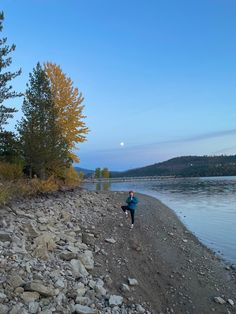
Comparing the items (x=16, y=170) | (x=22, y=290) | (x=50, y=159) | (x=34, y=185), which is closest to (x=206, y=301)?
(x=22, y=290)

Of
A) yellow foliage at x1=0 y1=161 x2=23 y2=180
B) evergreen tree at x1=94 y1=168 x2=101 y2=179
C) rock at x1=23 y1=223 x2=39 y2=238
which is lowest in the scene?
rock at x1=23 y1=223 x2=39 y2=238

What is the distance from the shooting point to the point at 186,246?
18.0m

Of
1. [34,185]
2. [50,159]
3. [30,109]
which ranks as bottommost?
[34,185]

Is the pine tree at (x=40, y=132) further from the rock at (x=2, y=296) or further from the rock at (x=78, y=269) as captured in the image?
the rock at (x=2, y=296)

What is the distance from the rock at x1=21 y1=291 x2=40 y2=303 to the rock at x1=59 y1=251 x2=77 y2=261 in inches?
121

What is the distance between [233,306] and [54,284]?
6096 mm

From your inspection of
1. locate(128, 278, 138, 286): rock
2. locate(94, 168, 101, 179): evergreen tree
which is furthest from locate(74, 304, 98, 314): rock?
locate(94, 168, 101, 179): evergreen tree

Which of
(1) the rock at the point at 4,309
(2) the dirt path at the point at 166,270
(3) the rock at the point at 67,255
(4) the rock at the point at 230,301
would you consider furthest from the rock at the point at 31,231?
(4) the rock at the point at 230,301

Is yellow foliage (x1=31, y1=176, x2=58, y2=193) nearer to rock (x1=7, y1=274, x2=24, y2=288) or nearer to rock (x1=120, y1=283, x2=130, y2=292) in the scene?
rock (x1=120, y1=283, x2=130, y2=292)

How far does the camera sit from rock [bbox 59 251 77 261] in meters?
11.4

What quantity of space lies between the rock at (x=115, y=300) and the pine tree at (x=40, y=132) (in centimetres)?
1898

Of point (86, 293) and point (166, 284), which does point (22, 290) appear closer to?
point (86, 293)

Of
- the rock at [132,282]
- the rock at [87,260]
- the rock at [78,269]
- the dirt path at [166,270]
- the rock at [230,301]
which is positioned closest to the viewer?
the rock at [78,269]

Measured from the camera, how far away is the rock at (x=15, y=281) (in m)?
8.37
